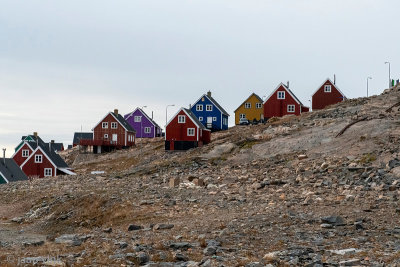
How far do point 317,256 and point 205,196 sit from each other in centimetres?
1325

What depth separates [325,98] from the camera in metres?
83.6

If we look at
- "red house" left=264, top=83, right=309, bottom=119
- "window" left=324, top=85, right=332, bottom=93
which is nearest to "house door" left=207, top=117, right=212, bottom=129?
"red house" left=264, top=83, right=309, bottom=119

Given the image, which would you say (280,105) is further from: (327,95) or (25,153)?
(25,153)

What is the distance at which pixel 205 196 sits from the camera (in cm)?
2742

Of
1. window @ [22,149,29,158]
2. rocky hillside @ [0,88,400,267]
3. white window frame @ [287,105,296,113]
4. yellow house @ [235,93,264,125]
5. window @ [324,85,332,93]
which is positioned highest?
window @ [324,85,332,93]

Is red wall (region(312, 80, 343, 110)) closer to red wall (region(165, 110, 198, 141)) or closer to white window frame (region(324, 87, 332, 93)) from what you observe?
white window frame (region(324, 87, 332, 93))

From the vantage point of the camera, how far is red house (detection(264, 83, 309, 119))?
8362 centimetres

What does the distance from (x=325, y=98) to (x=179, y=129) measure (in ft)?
79.0

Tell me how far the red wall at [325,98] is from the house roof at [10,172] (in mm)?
44363

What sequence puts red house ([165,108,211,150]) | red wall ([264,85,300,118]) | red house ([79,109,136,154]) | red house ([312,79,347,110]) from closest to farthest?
red house ([165,108,211,150]) < red house ([312,79,347,110]) < red wall ([264,85,300,118]) < red house ([79,109,136,154])

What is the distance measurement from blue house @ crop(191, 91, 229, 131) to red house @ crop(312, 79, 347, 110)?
663 inches

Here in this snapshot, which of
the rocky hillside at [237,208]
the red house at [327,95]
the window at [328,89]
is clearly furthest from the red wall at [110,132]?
the rocky hillside at [237,208]

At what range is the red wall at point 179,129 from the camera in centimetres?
7525

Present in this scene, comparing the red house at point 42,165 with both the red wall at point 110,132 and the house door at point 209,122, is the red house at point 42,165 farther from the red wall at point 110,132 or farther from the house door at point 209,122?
the house door at point 209,122
